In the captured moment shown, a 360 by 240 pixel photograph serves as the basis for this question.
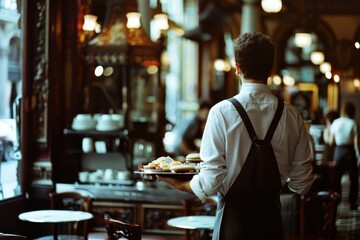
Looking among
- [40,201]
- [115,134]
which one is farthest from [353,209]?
[40,201]

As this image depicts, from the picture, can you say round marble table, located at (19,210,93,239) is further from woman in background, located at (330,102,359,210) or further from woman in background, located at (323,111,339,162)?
woman in background, located at (323,111,339,162)

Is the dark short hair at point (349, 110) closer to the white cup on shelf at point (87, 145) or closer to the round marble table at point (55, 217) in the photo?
the white cup on shelf at point (87, 145)

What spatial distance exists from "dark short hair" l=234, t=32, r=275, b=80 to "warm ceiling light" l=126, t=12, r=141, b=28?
5.04m

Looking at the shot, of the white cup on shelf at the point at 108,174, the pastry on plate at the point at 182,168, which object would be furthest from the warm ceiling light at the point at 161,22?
the pastry on plate at the point at 182,168

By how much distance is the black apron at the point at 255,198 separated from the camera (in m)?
3.19

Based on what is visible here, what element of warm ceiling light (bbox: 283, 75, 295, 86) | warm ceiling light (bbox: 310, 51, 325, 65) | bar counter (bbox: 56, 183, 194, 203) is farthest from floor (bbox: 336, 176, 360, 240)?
warm ceiling light (bbox: 283, 75, 295, 86)

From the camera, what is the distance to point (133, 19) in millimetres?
8180

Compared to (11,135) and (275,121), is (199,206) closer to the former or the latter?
(11,135)

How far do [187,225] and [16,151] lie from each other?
2.60 m

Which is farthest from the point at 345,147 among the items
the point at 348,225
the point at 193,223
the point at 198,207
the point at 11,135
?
the point at 11,135

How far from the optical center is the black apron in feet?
10.5

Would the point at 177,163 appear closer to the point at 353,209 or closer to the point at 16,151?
the point at 16,151

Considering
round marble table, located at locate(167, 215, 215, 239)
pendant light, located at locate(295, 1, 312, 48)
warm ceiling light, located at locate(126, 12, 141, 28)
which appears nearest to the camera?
round marble table, located at locate(167, 215, 215, 239)

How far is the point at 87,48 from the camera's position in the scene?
809cm
